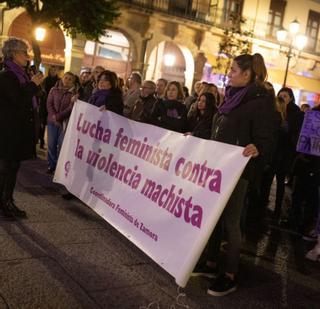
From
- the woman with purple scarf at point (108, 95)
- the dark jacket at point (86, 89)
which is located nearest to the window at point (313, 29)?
the dark jacket at point (86, 89)

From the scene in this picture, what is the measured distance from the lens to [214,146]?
385 cm

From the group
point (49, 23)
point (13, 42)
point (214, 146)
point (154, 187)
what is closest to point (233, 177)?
point (214, 146)

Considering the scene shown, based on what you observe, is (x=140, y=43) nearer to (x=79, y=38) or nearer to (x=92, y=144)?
(x=79, y=38)

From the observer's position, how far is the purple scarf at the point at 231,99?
3914mm

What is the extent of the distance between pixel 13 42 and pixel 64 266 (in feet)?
8.18

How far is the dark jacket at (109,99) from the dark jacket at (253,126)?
8.05ft

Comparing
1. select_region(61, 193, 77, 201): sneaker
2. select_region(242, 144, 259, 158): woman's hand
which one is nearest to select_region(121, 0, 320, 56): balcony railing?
select_region(61, 193, 77, 201): sneaker

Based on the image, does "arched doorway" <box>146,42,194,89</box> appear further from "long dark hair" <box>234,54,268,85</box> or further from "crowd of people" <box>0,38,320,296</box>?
"long dark hair" <box>234,54,268,85</box>

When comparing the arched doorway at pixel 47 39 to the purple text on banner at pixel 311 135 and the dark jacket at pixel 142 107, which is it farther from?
the purple text on banner at pixel 311 135

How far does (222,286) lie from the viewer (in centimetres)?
403

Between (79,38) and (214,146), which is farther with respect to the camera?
(79,38)

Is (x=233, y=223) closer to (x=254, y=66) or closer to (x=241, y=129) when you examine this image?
(x=241, y=129)

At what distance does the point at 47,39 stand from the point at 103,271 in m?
17.6

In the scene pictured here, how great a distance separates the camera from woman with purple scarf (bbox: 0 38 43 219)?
5062mm
